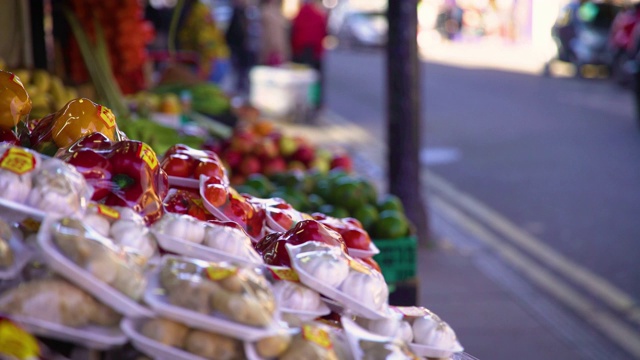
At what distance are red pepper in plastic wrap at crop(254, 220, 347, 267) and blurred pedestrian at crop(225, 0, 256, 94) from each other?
16058mm

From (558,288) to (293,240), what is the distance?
14.7ft

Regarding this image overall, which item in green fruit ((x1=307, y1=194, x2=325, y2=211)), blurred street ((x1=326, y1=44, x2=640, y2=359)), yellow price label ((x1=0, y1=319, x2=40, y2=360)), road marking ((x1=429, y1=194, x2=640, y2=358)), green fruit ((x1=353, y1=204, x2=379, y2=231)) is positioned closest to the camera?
yellow price label ((x1=0, y1=319, x2=40, y2=360))

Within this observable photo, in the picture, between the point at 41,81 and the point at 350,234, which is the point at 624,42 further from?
the point at 350,234

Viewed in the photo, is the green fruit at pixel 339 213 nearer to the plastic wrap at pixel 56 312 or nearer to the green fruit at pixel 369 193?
the green fruit at pixel 369 193

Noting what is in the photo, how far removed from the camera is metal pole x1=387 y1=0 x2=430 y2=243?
265 inches

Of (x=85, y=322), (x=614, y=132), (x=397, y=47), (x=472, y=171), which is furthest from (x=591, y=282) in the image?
(x=614, y=132)

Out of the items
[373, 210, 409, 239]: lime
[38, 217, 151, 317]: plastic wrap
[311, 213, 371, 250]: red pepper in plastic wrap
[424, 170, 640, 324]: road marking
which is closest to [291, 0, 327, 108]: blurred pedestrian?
[424, 170, 640, 324]: road marking

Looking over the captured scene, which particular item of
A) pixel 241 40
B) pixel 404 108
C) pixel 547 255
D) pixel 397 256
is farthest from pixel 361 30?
pixel 397 256

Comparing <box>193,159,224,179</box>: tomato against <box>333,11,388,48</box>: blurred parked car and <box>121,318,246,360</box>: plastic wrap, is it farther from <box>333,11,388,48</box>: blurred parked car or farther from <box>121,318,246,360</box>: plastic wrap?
<box>333,11,388,48</box>: blurred parked car

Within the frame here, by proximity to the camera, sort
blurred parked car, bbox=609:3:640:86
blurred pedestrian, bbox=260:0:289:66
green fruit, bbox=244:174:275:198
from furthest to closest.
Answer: blurred parked car, bbox=609:3:640:86 → blurred pedestrian, bbox=260:0:289:66 → green fruit, bbox=244:174:275:198

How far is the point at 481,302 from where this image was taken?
5836 mm

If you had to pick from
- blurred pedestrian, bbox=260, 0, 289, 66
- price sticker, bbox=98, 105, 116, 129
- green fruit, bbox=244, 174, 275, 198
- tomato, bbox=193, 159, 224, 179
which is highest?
price sticker, bbox=98, 105, 116, 129

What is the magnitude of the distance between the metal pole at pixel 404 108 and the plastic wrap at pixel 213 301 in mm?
5237

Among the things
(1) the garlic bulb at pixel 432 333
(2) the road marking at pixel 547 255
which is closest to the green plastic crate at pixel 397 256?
(1) the garlic bulb at pixel 432 333
